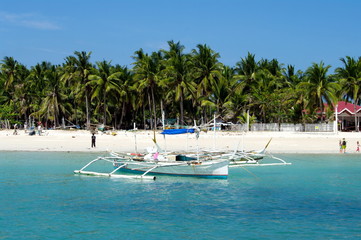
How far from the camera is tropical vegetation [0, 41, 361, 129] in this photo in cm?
5834

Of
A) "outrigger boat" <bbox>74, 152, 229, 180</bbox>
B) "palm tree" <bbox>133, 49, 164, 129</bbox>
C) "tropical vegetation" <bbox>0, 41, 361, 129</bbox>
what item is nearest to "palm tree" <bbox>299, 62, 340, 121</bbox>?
"tropical vegetation" <bbox>0, 41, 361, 129</bbox>

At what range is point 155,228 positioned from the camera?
1484 centimetres

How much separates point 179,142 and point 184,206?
25.5 m

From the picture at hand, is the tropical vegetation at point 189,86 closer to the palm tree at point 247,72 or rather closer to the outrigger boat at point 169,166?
the palm tree at point 247,72

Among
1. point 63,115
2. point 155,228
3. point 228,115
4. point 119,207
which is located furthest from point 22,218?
point 63,115

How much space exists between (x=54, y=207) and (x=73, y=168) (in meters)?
11.5

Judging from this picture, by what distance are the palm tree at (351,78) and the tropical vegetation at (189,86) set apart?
0.12m

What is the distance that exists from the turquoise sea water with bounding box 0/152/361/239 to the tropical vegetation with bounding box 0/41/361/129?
30.7 m

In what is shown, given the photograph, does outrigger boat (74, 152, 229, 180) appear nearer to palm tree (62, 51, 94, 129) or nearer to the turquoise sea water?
the turquoise sea water

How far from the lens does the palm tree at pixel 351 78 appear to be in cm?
5716

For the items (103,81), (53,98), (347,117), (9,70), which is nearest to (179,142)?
(103,81)

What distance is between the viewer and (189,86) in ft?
200

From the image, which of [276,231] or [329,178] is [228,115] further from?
[276,231]

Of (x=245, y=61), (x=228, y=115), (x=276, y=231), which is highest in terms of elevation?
(x=245, y=61)
